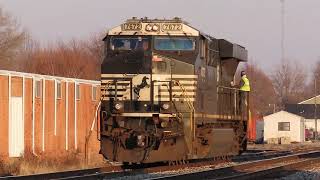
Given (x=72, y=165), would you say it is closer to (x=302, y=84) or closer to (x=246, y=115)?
(x=246, y=115)

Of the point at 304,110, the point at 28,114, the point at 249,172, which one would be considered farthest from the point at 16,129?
the point at 304,110

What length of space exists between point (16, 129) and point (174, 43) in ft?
43.5

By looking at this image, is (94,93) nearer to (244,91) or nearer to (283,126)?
(244,91)

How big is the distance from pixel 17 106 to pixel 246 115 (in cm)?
1086

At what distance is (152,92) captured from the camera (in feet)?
51.8

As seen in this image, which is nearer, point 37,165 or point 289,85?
point 37,165

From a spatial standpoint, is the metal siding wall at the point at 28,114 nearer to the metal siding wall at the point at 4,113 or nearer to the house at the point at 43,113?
the house at the point at 43,113

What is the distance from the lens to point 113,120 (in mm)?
15852

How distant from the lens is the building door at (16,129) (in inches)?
1060

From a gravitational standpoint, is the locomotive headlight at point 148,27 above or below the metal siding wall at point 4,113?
above

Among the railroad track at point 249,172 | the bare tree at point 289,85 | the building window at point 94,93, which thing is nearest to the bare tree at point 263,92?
the bare tree at point 289,85

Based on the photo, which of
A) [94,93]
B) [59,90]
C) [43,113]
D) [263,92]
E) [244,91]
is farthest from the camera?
[263,92]

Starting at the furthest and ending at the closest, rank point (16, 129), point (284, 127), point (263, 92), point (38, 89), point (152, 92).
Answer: point (263, 92) → point (284, 127) → point (38, 89) → point (16, 129) → point (152, 92)

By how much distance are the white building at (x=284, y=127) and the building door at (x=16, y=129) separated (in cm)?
4284
